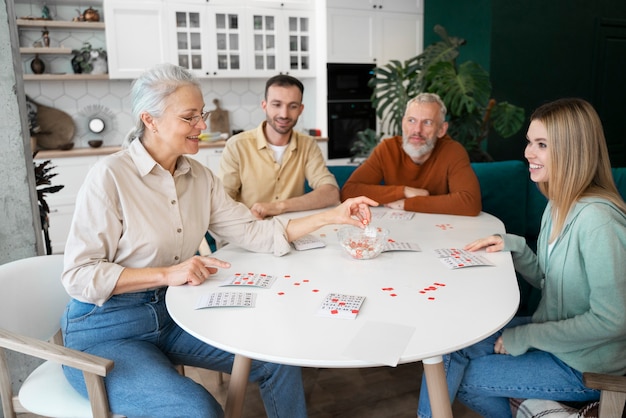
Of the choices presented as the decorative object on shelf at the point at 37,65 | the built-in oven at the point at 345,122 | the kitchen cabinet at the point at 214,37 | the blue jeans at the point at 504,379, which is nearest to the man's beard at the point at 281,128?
the blue jeans at the point at 504,379

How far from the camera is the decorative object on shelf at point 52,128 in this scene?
489 cm

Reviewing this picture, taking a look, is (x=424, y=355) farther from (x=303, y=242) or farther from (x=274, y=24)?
(x=274, y=24)

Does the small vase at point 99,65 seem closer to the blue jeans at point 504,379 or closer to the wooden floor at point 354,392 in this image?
the wooden floor at point 354,392

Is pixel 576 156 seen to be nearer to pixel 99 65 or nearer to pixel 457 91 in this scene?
pixel 457 91

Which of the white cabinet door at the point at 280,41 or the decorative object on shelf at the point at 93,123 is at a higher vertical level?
the white cabinet door at the point at 280,41

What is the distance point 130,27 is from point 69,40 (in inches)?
25.1

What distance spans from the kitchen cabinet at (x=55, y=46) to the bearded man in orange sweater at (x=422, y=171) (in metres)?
3.30

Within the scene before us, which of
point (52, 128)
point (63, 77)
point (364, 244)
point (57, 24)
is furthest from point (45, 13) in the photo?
point (364, 244)

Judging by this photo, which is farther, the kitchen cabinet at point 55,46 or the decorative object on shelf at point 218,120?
the decorative object on shelf at point 218,120

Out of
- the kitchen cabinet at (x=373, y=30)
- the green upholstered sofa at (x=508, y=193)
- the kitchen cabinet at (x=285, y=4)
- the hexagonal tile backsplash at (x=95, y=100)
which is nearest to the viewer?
the green upholstered sofa at (x=508, y=193)

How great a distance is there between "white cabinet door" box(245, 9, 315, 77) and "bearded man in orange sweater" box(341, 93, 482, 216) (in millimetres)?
3009

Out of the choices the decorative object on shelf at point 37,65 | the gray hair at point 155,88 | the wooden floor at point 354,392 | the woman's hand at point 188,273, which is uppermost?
the decorative object on shelf at point 37,65

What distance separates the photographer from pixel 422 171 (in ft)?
8.99

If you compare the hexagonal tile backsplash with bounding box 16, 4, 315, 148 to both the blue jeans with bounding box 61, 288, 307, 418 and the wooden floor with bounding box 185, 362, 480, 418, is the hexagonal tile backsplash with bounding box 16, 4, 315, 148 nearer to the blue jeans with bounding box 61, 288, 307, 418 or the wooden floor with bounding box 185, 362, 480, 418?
the wooden floor with bounding box 185, 362, 480, 418
